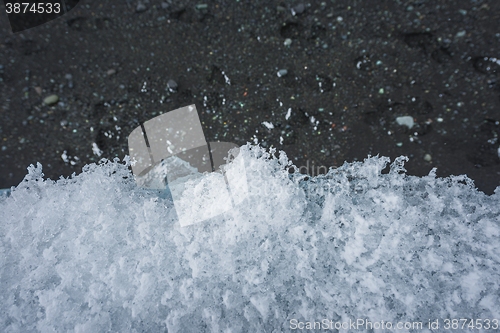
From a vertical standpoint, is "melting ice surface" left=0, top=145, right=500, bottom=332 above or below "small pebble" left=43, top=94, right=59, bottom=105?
below

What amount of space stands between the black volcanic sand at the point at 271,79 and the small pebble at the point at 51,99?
0.08 feet

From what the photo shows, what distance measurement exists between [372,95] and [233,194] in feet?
2.36

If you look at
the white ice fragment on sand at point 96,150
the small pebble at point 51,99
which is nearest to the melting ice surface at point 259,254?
the white ice fragment on sand at point 96,150

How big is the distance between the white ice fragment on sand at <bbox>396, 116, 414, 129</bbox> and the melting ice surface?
0.16 meters

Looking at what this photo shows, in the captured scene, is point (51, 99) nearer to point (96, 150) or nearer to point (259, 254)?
point (96, 150)

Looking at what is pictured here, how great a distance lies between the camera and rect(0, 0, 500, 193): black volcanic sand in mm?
1350

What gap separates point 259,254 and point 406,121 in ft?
2.68

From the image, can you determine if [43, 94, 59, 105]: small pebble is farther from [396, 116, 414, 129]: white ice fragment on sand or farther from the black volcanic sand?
[396, 116, 414, 129]: white ice fragment on sand

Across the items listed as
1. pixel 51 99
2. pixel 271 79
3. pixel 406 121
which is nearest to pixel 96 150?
pixel 51 99

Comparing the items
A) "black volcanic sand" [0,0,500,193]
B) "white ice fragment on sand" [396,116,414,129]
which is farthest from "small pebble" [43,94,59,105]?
"white ice fragment on sand" [396,116,414,129]

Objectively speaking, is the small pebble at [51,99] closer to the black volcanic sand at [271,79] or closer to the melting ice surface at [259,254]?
the black volcanic sand at [271,79]

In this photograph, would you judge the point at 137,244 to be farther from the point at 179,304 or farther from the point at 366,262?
the point at 366,262

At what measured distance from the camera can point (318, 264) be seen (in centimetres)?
121

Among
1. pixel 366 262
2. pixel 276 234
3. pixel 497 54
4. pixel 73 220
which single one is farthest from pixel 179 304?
pixel 497 54
